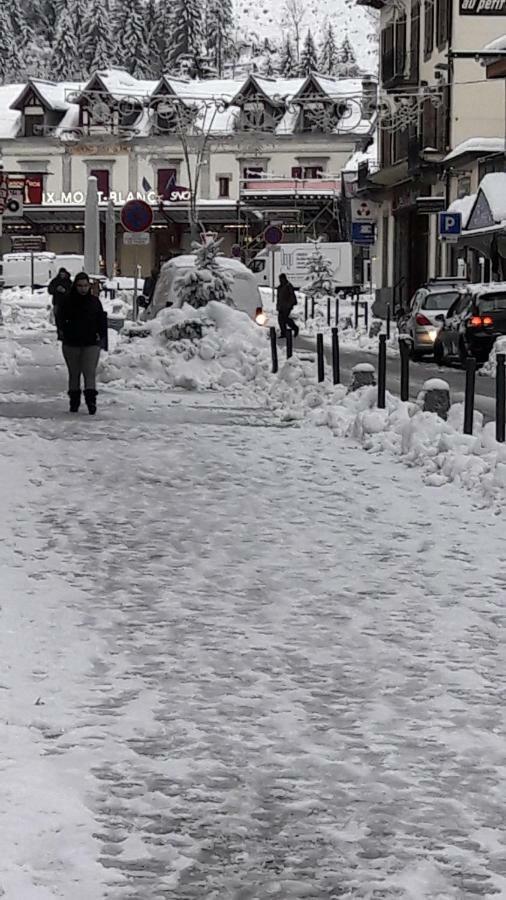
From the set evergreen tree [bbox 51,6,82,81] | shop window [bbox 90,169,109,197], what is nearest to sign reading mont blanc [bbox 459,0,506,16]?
shop window [bbox 90,169,109,197]

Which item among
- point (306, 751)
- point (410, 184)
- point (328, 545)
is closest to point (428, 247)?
point (410, 184)

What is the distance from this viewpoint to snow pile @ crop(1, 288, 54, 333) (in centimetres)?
4078

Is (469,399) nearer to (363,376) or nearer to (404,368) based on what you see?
(404,368)

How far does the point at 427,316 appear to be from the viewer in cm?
Answer: 3155

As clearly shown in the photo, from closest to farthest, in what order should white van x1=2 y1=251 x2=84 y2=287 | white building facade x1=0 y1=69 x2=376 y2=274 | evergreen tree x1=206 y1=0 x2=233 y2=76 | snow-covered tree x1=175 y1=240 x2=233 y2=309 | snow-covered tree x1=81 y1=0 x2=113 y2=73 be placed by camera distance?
snow-covered tree x1=175 y1=240 x2=233 y2=309
white van x1=2 y1=251 x2=84 y2=287
white building facade x1=0 y1=69 x2=376 y2=274
snow-covered tree x1=81 y1=0 x2=113 y2=73
evergreen tree x1=206 y1=0 x2=233 y2=76

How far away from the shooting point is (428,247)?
5225 centimetres

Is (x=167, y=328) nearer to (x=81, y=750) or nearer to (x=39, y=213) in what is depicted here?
(x=81, y=750)

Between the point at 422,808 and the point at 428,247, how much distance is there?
158 ft

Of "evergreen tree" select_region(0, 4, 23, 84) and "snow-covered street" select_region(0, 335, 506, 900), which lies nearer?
"snow-covered street" select_region(0, 335, 506, 900)

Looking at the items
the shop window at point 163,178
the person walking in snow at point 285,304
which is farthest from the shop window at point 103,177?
Answer: the person walking in snow at point 285,304

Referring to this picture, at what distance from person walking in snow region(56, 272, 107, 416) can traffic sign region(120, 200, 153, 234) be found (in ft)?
28.5

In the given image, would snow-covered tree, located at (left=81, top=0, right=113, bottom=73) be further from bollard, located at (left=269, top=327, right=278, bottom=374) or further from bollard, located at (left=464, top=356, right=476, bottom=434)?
bollard, located at (left=464, top=356, right=476, bottom=434)

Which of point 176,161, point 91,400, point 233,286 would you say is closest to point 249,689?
point 91,400

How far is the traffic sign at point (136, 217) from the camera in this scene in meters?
25.5
